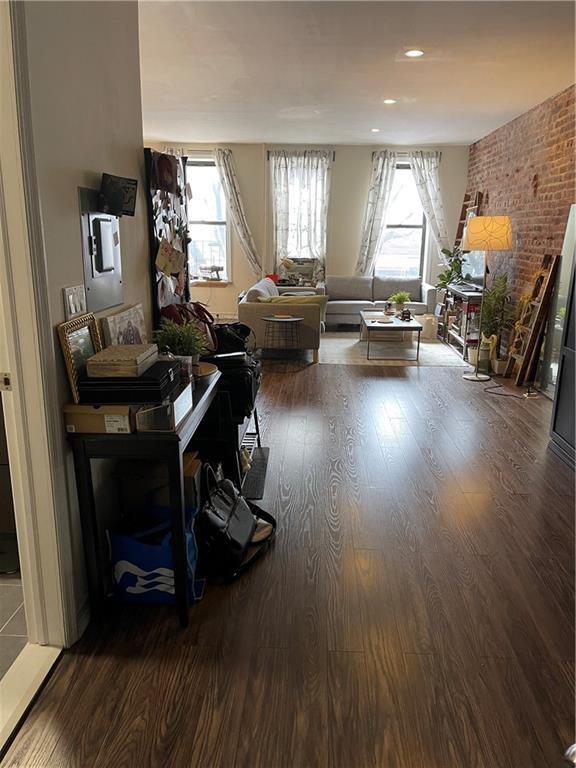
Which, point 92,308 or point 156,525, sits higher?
point 92,308

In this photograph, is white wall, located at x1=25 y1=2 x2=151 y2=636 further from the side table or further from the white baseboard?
the side table

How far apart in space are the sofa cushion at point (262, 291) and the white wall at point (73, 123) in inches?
160

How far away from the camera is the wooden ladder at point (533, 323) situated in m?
5.20

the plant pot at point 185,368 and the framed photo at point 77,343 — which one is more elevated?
the framed photo at point 77,343

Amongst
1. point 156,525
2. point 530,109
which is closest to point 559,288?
point 530,109

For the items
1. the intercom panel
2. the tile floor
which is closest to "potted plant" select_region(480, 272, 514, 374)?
the intercom panel

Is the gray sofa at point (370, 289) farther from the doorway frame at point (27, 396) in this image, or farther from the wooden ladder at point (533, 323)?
the doorway frame at point (27, 396)

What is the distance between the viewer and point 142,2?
3139mm

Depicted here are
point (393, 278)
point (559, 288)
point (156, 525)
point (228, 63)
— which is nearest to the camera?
point (156, 525)

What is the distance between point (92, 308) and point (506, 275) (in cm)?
538

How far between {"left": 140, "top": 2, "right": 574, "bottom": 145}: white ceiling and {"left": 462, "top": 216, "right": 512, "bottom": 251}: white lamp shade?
1084 millimetres

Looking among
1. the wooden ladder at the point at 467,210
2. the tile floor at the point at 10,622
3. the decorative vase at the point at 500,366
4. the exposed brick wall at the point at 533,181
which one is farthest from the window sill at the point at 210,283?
the tile floor at the point at 10,622

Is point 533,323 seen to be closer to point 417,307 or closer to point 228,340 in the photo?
point 417,307

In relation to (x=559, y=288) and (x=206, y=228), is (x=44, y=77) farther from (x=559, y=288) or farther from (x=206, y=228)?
(x=206, y=228)
